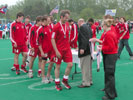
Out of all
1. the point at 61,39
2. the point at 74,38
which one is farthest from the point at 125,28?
the point at 61,39

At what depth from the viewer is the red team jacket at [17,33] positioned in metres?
7.29

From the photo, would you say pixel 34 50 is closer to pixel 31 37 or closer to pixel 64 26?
pixel 31 37

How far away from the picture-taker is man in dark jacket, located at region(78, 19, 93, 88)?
557 cm

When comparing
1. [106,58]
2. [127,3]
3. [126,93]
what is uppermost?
[127,3]

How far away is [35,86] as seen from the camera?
610cm

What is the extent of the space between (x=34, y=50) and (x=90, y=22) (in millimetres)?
2069

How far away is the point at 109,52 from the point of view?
15.7 ft

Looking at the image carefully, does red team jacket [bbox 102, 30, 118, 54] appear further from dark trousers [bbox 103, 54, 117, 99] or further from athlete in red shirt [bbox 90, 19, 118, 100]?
dark trousers [bbox 103, 54, 117, 99]

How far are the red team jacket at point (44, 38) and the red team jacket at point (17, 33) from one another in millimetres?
1231

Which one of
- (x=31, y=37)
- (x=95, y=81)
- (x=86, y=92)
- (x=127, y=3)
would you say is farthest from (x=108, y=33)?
(x=127, y=3)

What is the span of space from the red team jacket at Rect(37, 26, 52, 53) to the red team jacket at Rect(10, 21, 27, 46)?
4.04ft

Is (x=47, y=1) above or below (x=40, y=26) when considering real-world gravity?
above

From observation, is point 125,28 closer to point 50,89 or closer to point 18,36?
point 18,36

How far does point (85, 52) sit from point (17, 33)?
285 centimetres
